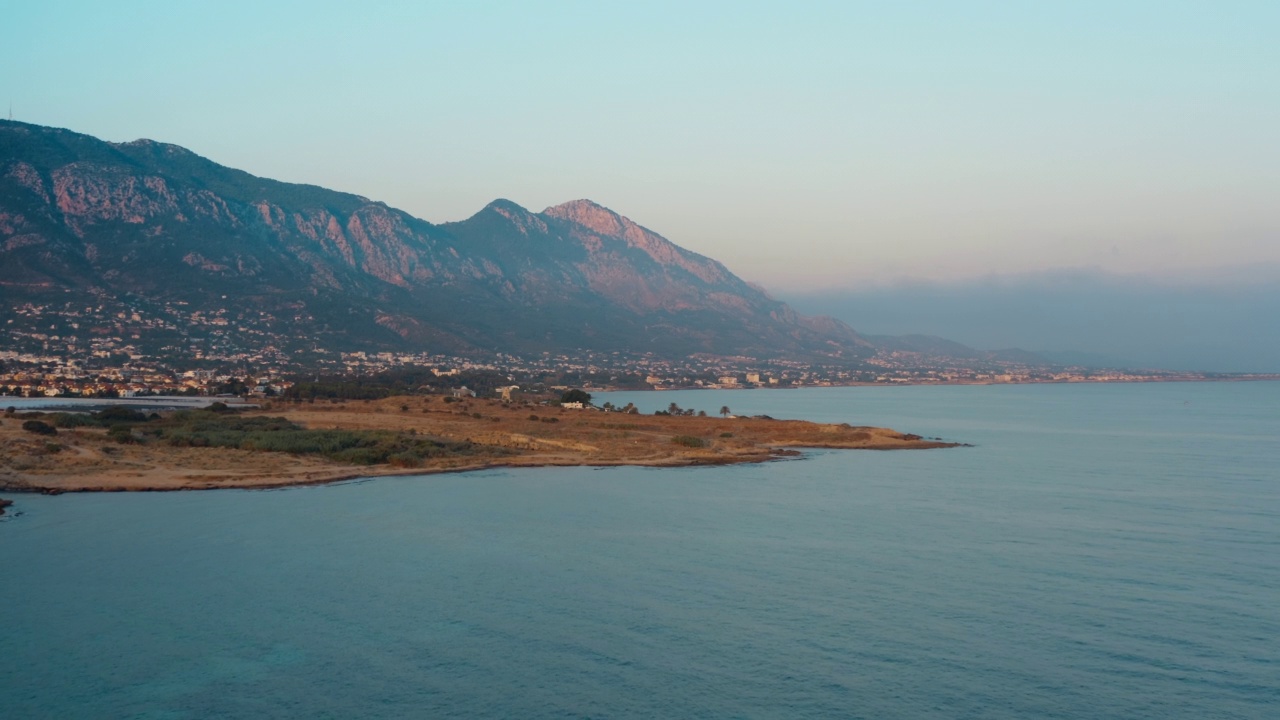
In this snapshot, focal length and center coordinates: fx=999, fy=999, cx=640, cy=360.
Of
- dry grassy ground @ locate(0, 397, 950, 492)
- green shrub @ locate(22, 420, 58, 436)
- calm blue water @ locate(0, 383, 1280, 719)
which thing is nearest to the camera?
calm blue water @ locate(0, 383, 1280, 719)

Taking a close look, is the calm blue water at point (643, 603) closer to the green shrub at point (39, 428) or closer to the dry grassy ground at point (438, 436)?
the dry grassy ground at point (438, 436)

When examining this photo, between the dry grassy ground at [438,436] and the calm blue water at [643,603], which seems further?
the dry grassy ground at [438,436]

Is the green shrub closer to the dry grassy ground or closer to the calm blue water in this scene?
the dry grassy ground

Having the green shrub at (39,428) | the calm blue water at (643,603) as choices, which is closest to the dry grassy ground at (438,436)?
the green shrub at (39,428)

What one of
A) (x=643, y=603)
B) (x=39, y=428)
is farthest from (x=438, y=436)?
(x=643, y=603)

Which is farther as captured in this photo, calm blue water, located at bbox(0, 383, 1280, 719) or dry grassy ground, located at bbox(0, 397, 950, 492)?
dry grassy ground, located at bbox(0, 397, 950, 492)

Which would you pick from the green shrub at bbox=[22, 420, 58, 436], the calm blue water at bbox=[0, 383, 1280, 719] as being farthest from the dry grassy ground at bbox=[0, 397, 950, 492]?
the calm blue water at bbox=[0, 383, 1280, 719]

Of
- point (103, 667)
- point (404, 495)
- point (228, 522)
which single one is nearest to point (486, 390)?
point (404, 495)
